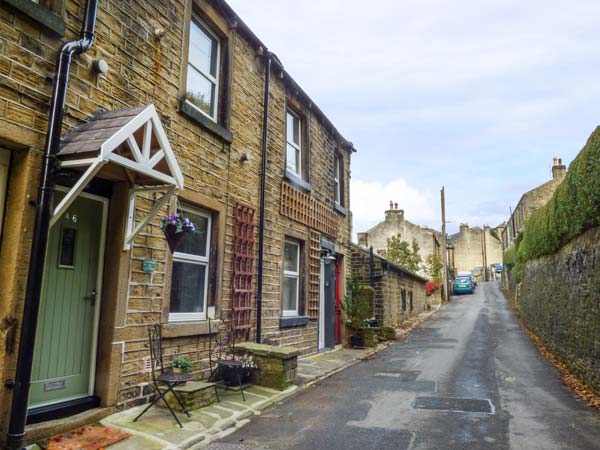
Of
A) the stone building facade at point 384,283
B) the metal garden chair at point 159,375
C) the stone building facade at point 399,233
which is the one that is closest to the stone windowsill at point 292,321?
the metal garden chair at point 159,375

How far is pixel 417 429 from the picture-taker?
506 centimetres

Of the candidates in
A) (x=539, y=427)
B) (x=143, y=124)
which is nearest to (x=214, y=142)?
(x=143, y=124)

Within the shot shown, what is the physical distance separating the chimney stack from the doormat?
37905mm

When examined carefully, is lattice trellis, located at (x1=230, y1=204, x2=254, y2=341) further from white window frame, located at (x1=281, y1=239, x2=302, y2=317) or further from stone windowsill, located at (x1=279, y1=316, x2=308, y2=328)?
white window frame, located at (x1=281, y1=239, x2=302, y2=317)

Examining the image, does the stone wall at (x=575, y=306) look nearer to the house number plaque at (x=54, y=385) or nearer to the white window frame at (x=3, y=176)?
the house number plaque at (x=54, y=385)

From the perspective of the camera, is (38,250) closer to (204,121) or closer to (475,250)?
(204,121)

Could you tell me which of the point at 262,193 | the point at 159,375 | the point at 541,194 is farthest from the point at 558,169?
the point at 159,375

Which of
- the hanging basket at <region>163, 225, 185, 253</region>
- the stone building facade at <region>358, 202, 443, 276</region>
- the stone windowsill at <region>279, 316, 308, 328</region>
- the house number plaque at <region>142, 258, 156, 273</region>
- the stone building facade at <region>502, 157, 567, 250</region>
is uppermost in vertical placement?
the stone building facade at <region>502, 157, 567, 250</region>

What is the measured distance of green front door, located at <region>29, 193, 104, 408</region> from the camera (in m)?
4.40

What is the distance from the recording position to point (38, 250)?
12.7ft

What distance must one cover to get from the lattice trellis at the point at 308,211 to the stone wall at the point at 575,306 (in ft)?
19.1

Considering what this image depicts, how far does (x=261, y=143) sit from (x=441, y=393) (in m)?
5.63

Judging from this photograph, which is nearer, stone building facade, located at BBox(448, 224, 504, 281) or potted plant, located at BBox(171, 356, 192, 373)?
potted plant, located at BBox(171, 356, 192, 373)

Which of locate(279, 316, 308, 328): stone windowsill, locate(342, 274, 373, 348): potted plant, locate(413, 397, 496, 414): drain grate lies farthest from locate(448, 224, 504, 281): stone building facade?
locate(413, 397, 496, 414): drain grate
